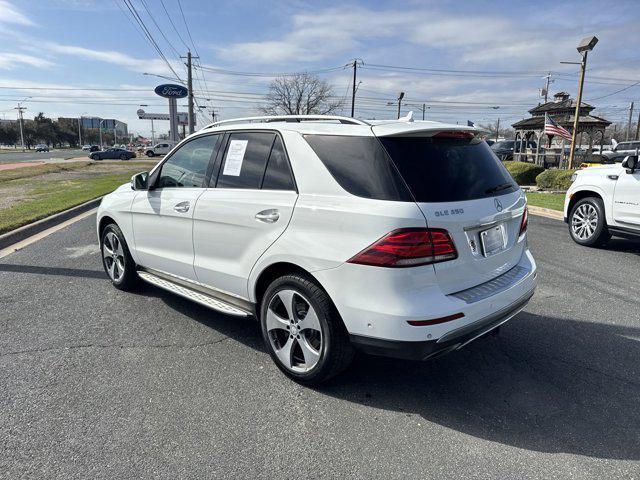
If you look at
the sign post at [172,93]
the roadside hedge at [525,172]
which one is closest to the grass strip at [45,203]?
the roadside hedge at [525,172]

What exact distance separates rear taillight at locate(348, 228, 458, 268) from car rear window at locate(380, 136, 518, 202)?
0.22 meters

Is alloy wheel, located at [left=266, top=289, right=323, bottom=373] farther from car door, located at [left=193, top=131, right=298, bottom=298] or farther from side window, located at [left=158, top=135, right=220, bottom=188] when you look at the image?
side window, located at [left=158, top=135, right=220, bottom=188]

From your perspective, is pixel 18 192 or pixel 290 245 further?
pixel 18 192

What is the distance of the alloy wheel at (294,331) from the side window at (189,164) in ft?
4.58

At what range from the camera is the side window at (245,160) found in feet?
11.5

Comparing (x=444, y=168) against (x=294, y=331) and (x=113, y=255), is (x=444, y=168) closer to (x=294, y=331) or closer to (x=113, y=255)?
(x=294, y=331)

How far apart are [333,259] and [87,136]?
152792mm

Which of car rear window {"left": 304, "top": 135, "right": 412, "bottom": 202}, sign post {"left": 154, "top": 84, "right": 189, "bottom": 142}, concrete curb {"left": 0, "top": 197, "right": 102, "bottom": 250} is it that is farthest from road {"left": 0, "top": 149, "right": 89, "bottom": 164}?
car rear window {"left": 304, "top": 135, "right": 412, "bottom": 202}

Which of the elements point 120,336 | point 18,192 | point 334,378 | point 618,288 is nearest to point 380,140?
point 334,378

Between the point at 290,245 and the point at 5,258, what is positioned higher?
the point at 290,245

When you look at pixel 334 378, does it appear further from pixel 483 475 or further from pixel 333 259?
pixel 483 475

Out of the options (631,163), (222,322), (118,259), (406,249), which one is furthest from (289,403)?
(631,163)

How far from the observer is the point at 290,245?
3062 mm

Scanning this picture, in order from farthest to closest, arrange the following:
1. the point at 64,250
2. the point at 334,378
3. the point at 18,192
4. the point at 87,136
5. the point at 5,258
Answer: the point at 87,136 < the point at 18,192 < the point at 64,250 < the point at 5,258 < the point at 334,378
